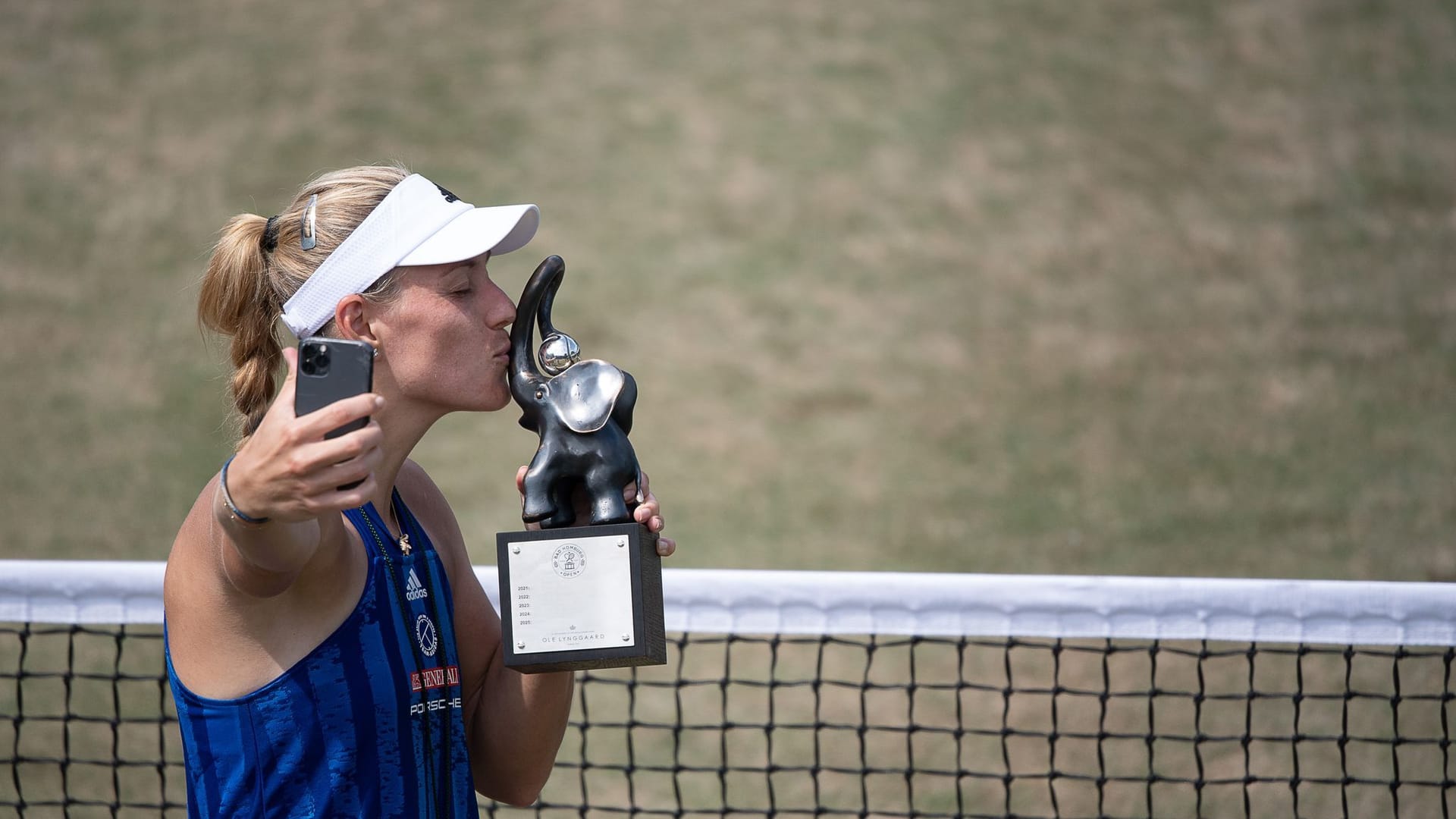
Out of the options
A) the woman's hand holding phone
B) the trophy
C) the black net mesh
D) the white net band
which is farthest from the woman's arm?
the black net mesh

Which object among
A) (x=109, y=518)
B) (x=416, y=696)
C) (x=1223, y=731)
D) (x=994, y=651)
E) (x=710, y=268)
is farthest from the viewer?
(x=710, y=268)

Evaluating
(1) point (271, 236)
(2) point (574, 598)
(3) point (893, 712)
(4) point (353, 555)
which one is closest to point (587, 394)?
(2) point (574, 598)

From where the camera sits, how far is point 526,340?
191cm

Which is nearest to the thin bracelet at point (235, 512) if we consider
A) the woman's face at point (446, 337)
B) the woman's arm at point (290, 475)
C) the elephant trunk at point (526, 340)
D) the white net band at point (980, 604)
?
the woman's arm at point (290, 475)

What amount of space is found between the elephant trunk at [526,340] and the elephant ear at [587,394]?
3 centimetres

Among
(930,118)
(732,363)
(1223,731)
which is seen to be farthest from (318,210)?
(930,118)

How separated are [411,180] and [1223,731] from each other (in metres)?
3.71

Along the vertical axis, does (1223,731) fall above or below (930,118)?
below

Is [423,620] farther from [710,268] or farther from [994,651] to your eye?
[710,268]

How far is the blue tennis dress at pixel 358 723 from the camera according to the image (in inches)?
64.5

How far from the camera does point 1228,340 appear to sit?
7121 mm

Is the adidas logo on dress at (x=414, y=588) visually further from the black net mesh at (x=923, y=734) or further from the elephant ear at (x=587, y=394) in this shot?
the black net mesh at (x=923, y=734)

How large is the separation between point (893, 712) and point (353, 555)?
3.44 m

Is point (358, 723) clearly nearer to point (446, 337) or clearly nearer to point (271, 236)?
point (446, 337)
